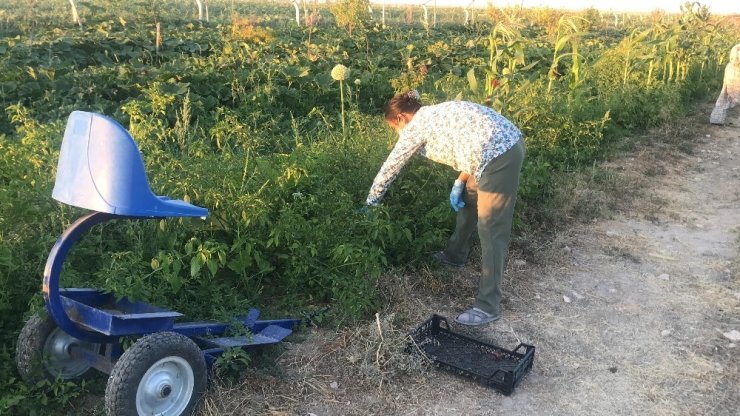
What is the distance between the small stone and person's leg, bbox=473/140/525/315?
146cm

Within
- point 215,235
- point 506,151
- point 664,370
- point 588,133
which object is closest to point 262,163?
point 215,235

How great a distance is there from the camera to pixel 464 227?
4438mm

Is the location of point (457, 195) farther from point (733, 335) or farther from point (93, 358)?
point (93, 358)

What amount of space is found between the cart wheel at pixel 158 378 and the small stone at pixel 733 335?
3228 mm

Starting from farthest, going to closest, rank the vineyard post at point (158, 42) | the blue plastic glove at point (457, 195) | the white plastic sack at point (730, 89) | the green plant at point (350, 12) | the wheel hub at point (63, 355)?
the green plant at point (350, 12) → the white plastic sack at point (730, 89) → the vineyard post at point (158, 42) → the blue plastic glove at point (457, 195) → the wheel hub at point (63, 355)

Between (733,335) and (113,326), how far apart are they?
3671mm

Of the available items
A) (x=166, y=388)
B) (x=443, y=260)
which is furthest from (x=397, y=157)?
(x=166, y=388)

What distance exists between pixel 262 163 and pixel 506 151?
1.58m

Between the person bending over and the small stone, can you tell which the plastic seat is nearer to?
the person bending over

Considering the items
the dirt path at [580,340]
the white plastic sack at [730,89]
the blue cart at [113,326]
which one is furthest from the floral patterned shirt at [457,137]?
the white plastic sack at [730,89]

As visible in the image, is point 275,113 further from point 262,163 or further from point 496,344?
point 496,344

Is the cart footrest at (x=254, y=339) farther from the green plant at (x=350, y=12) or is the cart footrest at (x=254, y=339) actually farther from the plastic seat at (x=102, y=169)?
the green plant at (x=350, y=12)

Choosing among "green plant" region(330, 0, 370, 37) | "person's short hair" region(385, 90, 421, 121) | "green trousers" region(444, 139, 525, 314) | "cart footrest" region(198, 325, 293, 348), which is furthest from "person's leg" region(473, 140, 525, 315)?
"green plant" region(330, 0, 370, 37)

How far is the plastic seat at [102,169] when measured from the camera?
228cm
